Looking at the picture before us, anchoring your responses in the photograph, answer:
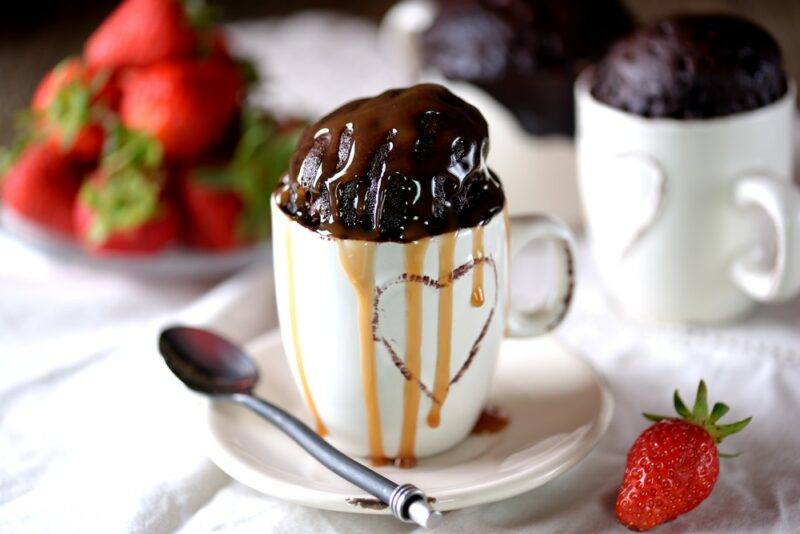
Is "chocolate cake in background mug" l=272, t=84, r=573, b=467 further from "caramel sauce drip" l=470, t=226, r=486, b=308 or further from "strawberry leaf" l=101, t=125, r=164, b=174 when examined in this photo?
"strawberry leaf" l=101, t=125, r=164, b=174

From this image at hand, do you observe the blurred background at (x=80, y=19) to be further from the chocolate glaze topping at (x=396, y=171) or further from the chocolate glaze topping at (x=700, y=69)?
the chocolate glaze topping at (x=396, y=171)

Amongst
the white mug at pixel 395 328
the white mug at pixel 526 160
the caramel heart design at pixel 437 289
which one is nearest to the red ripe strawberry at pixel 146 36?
the white mug at pixel 526 160

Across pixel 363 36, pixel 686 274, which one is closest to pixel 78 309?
pixel 686 274

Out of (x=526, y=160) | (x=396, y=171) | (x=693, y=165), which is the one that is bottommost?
(x=526, y=160)

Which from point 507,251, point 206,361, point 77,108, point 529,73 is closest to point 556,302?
point 507,251

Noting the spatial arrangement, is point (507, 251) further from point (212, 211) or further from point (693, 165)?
point (212, 211)

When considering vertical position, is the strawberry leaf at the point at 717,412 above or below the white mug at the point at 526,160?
above
